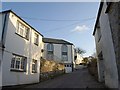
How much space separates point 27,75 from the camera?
17.1m

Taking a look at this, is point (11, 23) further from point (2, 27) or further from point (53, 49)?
point (53, 49)

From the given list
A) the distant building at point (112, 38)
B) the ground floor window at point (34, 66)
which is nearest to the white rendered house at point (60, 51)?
the ground floor window at point (34, 66)

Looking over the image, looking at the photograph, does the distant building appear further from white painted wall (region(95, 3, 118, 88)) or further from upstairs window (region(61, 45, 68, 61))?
upstairs window (region(61, 45, 68, 61))

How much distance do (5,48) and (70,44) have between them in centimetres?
3760

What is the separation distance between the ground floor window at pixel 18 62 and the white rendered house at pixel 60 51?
28.6m

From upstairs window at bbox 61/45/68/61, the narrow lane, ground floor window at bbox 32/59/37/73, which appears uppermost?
upstairs window at bbox 61/45/68/61

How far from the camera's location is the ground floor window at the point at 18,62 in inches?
588

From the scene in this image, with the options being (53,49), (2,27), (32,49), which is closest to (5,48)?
(2,27)

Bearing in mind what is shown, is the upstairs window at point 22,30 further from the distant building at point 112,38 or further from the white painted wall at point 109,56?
the white painted wall at point 109,56

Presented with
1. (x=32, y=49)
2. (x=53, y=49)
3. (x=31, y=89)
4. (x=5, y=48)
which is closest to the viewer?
(x=5, y=48)

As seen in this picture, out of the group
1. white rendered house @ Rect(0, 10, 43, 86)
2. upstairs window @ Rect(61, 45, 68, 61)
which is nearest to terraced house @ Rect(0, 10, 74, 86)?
white rendered house @ Rect(0, 10, 43, 86)

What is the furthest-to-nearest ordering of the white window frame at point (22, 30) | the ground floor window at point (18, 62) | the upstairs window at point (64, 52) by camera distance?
the upstairs window at point (64, 52) → the white window frame at point (22, 30) → the ground floor window at point (18, 62)

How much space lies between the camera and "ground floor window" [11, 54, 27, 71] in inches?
588

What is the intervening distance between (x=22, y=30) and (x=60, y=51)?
3152cm
